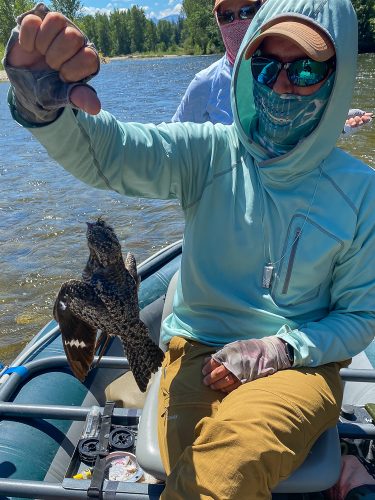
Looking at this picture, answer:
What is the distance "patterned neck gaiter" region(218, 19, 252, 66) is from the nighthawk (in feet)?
6.16

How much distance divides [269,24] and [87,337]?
1.43 meters

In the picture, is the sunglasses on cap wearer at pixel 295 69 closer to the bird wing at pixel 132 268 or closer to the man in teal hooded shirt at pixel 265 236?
the man in teal hooded shirt at pixel 265 236

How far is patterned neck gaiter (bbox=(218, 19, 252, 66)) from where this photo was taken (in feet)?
11.8

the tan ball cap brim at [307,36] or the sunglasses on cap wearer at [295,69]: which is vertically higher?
the tan ball cap brim at [307,36]

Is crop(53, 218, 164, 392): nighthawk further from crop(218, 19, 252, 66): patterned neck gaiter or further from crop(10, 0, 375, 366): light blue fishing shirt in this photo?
crop(218, 19, 252, 66): patterned neck gaiter

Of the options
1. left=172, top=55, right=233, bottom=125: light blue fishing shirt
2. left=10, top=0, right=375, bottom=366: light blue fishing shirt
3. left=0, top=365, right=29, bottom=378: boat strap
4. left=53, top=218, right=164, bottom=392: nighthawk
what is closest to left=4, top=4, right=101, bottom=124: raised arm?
left=10, top=0, right=375, bottom=366: light blue fishing shirt

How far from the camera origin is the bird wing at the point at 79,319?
86.3 inches

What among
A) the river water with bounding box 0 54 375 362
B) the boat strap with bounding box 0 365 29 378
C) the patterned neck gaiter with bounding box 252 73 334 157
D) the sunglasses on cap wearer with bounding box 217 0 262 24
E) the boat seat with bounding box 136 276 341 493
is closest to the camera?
the boat seat with bounding box 136 276 341 493

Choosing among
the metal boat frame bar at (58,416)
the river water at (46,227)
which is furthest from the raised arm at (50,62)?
the river water at (46,227)

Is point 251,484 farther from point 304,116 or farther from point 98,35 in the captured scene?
point 98,35

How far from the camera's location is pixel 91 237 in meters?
2.28

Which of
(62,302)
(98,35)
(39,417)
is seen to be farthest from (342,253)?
(98,35)

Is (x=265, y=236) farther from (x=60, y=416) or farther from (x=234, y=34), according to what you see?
(x=234, y=34)

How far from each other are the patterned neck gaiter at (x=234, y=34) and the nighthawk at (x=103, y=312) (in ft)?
6.16
